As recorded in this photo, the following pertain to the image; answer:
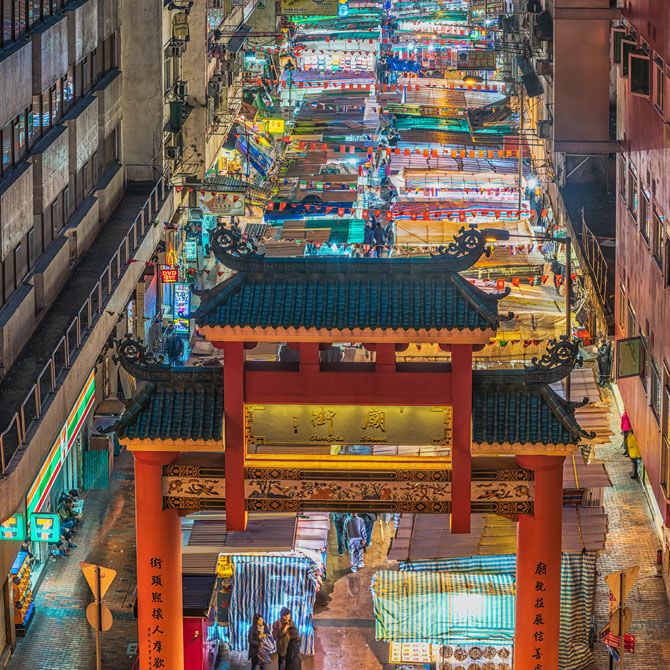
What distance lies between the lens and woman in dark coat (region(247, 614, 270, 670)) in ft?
84.4

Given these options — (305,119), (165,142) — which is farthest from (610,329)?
(305,119)

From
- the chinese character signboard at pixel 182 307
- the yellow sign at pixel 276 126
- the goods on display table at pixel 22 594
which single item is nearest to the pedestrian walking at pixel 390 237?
the chinese character signboard at pixel 182 307

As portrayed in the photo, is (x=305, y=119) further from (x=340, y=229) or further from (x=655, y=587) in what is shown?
(x=655, y=587)

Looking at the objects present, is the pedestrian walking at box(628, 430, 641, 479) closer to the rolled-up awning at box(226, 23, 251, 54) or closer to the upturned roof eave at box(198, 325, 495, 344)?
the upturned roof eave at box(198, 325, 495, 344)

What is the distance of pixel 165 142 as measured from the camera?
1893 inches

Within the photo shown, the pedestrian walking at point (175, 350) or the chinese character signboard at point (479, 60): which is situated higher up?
the chinese character signboard at point (479, 60)

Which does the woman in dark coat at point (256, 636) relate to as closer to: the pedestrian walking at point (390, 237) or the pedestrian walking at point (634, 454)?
the pedestrian walking at point (634, 454)

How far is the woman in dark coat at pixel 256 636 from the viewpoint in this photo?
25734mm

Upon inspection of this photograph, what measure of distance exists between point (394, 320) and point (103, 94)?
2164 cm

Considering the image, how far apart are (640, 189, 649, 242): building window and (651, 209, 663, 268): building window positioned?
124 cm

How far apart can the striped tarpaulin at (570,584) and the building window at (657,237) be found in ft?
21.8

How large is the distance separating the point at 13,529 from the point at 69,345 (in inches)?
257

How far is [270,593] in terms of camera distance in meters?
26.5

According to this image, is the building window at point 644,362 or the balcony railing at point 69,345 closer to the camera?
the balcony railing at point 69,345
